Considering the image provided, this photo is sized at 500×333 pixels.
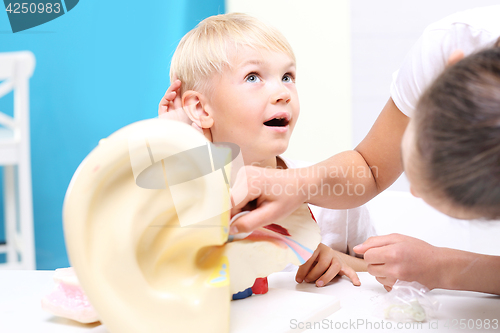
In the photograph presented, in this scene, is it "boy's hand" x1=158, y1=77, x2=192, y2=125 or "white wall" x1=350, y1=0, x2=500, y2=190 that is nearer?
"boy's hand" x1=158, y1=77, x2=192, y2=125

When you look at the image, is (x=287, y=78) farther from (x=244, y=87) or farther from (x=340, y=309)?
(x=340, y=309)

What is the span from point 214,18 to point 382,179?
444mm

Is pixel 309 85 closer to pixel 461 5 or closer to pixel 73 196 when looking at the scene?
pixel 461 5

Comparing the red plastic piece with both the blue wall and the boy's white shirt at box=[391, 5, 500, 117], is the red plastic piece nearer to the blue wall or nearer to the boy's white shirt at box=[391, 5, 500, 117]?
the boy's white shirt at box=[391, 5, 500, 117]

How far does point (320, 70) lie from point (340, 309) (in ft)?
5.38

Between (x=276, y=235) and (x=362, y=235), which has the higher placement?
(x=276, y=235)

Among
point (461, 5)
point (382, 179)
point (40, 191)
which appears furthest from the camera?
point (40, 191)

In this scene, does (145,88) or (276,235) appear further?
(145,88)

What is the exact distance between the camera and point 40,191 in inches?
73.3

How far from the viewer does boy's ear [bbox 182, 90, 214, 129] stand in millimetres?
799

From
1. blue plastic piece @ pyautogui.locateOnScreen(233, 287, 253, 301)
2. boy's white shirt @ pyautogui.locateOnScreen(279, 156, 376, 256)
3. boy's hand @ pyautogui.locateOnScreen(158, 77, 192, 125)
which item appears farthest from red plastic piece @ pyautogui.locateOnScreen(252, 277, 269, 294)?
boy's white shirt @ pyautogui.locateOnScreen(279, 156, 376, 256)

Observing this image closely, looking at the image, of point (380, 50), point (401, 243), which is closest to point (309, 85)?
point (380, 50)

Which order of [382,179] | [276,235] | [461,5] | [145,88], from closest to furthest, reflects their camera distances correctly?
[276,235] → [382,179] → [461,5] → [145,88]

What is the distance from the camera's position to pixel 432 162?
14.9 inches
